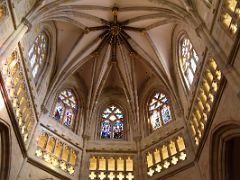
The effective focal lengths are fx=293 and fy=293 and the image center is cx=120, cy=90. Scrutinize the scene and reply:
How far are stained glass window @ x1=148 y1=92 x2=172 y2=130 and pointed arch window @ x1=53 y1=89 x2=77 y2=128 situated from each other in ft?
16.3

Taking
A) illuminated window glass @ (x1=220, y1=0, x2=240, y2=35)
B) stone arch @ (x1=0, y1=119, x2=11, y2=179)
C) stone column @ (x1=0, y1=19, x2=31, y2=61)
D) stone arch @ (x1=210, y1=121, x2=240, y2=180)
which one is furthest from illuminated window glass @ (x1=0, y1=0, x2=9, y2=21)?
stone arch @ (x1=210, y1=121, x2=240, y2=180)

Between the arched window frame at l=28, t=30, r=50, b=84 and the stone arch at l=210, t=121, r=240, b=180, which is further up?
the arched window frame at l=28, t=30, r=50, b=84

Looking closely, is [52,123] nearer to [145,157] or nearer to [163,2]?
[145,157]

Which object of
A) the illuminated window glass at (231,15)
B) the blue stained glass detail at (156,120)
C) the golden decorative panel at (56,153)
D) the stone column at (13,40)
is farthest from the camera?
the blue stained glass detail at (156,120)

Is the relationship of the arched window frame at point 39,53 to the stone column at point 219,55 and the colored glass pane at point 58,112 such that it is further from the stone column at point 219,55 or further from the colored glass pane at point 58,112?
Result: the stone column at point 219,55

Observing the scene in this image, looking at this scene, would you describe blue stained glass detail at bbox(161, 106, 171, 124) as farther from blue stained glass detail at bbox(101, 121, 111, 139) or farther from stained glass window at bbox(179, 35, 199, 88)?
blue stained glass detail at bbox(101, 121, 111, 139)

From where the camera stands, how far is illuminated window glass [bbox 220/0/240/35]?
10.1 m

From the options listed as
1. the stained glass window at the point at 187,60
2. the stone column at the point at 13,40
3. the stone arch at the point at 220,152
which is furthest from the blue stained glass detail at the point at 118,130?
the stone column at the point at 13,40

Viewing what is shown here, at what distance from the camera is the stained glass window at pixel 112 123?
60.4 feet

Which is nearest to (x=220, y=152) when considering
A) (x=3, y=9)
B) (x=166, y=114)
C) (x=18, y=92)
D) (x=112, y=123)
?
(x=166, y=114)

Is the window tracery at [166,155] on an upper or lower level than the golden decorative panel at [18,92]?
lower

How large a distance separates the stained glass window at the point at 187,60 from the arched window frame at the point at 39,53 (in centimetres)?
809

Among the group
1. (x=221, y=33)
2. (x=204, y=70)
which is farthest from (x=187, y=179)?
(x=221, y=33)

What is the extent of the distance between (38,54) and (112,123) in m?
6.46
